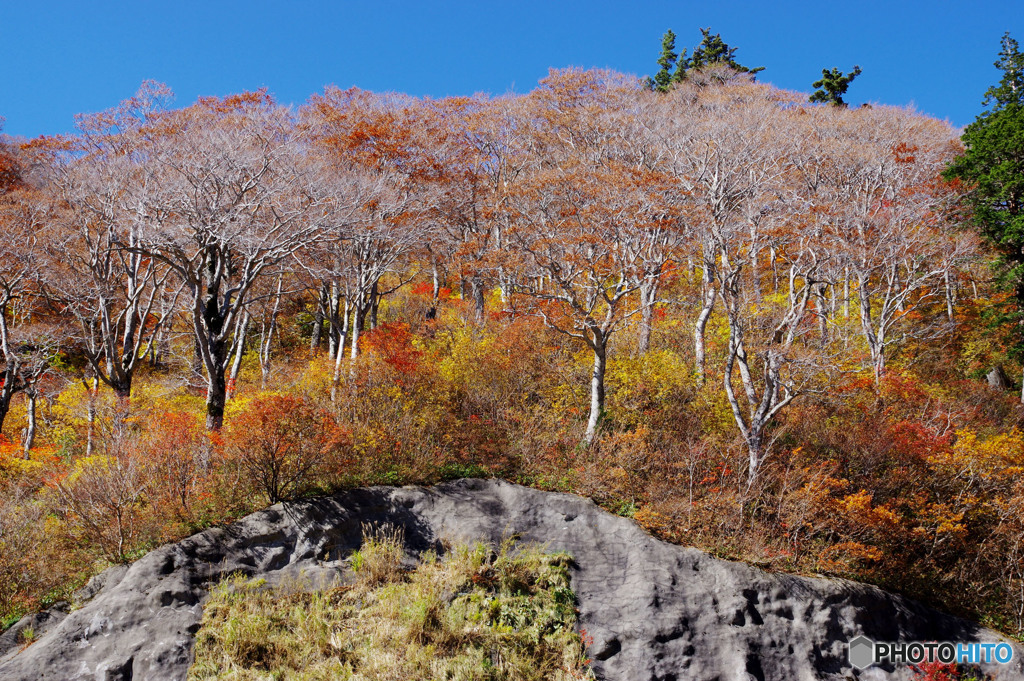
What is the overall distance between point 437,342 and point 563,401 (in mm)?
5775

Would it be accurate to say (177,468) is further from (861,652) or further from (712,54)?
(712,54)

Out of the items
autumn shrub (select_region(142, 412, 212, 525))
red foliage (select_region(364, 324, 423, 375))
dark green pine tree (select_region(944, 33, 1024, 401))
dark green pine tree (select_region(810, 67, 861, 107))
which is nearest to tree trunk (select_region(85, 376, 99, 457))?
autumn shrub (select_region(142, 412, 212, 525))

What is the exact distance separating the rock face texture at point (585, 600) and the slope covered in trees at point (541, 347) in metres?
0.60

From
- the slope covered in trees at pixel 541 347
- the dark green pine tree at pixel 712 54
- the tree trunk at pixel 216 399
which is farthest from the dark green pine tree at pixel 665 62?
the tree trunk at pixel 216 399

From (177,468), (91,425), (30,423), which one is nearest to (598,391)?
(177,468)

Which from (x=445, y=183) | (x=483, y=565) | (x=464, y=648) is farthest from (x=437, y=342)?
(x=464, y=648)

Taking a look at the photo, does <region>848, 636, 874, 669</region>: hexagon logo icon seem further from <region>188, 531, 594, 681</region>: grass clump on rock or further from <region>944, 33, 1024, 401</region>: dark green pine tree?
<region>944, 33, 1024, 401</region>: dark green pine tree

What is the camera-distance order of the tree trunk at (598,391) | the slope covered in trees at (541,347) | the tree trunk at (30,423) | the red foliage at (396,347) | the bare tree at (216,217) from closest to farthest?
the slope covered in trees at (541,347)
the bare tree at (216,217)
the tree trunk at (598,391)
the red foliage at (396,347)
the tree trunk at (30,423)

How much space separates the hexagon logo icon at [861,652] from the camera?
10633 millimetres

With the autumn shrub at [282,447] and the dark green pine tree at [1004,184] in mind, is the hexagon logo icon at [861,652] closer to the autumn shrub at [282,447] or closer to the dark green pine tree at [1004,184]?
the autumn shrub at [282,447]

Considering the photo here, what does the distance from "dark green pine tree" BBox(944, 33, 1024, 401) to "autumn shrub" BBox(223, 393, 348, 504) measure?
22040mm

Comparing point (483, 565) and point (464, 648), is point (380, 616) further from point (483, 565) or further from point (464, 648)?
point (483, 565)

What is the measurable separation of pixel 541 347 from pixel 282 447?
32.2ft

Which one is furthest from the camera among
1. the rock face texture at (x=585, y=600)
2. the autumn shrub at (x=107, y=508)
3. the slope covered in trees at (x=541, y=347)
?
the slope covered in trees at (x=541, y=347)
